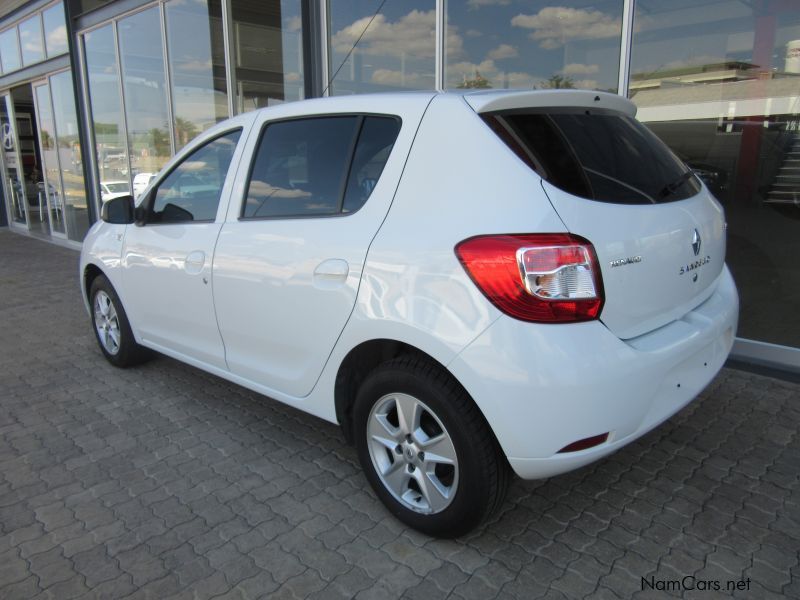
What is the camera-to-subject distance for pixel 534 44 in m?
5.53

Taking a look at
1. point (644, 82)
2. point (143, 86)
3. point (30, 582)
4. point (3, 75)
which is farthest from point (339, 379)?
point (3, 75)

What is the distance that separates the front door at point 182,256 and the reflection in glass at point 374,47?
344 cm

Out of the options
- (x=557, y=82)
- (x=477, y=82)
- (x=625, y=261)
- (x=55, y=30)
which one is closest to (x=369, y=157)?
(x=625, y=261)

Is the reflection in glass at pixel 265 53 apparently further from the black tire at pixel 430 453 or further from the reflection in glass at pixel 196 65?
the black tire at pixel 430 453

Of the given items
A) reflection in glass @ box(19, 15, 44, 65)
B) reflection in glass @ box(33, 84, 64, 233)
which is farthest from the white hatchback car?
reflection in glass @ box(19, 15, 44, 65)

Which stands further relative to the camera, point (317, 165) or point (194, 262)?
point (194, 262)

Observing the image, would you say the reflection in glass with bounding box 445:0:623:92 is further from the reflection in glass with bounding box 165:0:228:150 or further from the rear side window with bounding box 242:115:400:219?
the reflection in glass with bounding box 165:0:228:150

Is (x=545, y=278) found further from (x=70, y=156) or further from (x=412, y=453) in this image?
(x=70, y=156)

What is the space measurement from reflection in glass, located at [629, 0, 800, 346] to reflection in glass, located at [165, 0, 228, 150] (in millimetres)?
5593

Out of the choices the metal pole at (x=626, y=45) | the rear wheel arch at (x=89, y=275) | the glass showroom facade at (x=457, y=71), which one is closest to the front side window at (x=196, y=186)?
the rear wheel arch at (x=89, y=275)

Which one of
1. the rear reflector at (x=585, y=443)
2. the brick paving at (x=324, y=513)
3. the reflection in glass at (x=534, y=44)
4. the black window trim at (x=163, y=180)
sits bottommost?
the brick paving at (x=324, y=513)

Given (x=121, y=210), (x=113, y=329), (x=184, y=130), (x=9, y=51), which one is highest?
(x=9, y=51)

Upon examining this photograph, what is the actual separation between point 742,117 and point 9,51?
45.6 ft

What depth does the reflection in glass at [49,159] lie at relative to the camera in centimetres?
1190
